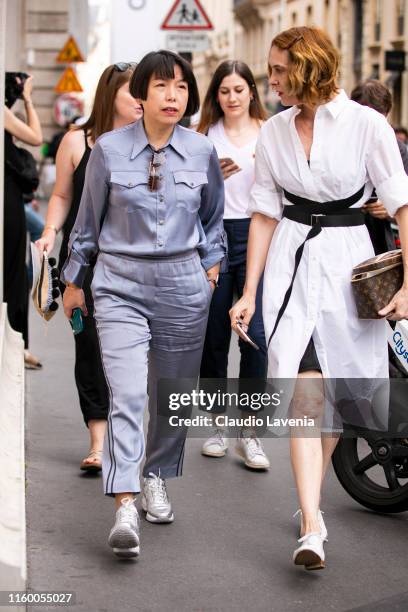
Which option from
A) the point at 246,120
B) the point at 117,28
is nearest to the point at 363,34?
the point at 117,28

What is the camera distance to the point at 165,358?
544 cm

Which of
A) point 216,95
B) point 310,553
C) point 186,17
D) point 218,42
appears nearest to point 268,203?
point 310,553

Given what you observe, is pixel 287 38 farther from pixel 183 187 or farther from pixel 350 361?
pixel 350 361

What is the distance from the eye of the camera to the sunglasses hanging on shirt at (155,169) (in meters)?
5.20

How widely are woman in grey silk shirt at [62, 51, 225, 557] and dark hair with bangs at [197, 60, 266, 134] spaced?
166 cm

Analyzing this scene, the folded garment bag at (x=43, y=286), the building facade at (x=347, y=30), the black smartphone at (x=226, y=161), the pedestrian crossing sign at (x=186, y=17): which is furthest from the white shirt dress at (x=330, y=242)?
the building facade at (x=347, y=30)

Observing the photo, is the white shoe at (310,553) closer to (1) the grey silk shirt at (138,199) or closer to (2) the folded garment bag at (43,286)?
(1) the grey silk shirt at (138,199)

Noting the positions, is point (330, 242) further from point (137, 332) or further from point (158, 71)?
point (158, 71)

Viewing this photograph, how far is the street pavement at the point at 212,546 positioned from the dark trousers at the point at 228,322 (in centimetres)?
48

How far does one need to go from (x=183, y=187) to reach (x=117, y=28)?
777 inches

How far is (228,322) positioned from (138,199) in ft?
6.62

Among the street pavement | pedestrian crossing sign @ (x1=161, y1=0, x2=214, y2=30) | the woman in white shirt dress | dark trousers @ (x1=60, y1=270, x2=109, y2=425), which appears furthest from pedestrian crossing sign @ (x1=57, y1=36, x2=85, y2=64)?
the woman in white shirt dress

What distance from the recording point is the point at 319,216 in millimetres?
5059

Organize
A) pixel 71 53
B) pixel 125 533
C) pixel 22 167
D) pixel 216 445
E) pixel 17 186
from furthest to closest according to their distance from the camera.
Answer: pixel 71 53 → pixel 17 186 → pixel 22 167 → pixel 216 445 → pixel 125 533
